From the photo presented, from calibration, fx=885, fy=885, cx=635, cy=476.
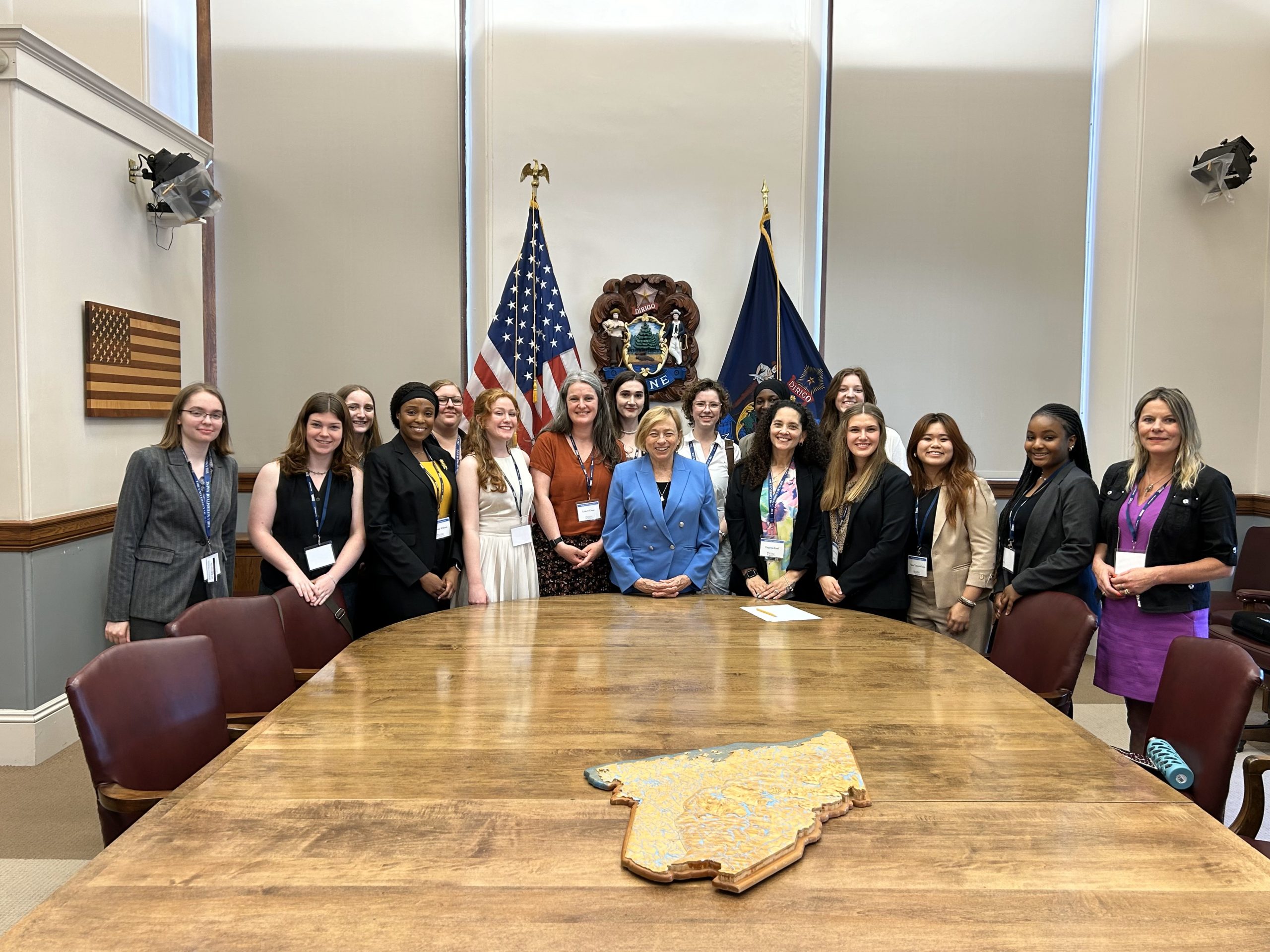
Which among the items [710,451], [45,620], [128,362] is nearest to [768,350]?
[710,451]

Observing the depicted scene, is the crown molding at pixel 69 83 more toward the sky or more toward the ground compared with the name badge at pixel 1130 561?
more toward the sky

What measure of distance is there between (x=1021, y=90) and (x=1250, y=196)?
1.48 m

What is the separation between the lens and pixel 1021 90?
5.55 meters

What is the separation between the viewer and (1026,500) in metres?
3.50

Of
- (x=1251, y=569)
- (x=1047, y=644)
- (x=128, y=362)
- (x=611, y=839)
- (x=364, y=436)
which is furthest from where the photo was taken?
(x=1251, y=569)

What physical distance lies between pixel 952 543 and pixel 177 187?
4078 millimetres

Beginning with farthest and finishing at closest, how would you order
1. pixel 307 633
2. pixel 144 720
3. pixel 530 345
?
1. pixel 530 345
2. pixel 307 633
3. pixel 144 720

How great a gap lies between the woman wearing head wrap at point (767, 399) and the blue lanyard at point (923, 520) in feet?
2.31

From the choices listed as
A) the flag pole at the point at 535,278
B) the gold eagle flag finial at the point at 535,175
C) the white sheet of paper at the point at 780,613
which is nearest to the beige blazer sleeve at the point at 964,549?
the white sheet of paper at the point at 780,613

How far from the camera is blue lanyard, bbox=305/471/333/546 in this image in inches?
139

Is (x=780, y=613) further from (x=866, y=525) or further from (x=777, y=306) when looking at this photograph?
(x=777, y=306)

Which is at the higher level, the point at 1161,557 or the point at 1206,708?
the point at 1161,557

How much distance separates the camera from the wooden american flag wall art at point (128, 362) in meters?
4.06

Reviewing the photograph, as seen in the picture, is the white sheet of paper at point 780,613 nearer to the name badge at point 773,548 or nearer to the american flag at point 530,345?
the name badge at point 773,548
